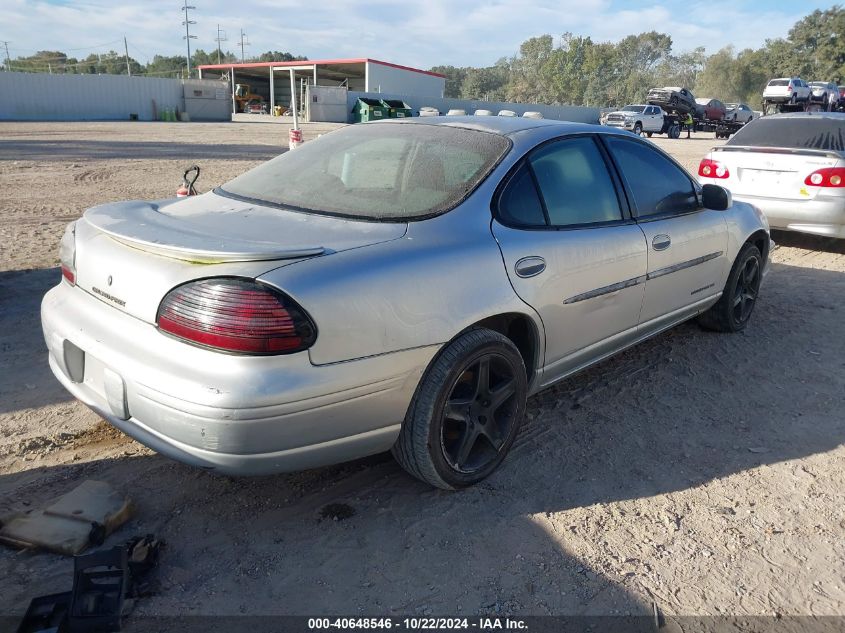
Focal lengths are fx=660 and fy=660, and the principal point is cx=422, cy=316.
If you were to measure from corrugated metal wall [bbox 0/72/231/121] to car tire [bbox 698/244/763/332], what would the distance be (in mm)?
37042

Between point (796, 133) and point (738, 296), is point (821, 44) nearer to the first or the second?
point (796, 133)

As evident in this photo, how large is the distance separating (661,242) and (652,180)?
16.7 inches

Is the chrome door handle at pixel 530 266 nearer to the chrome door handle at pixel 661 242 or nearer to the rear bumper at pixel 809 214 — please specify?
the chrome door handle at pixel 661 242

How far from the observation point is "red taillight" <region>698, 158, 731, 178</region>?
7.89 metres

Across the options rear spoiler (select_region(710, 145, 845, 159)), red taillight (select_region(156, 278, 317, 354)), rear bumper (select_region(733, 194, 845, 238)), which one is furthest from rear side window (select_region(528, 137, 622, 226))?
rear spoiler (select_region(710, 145, 845, 159))

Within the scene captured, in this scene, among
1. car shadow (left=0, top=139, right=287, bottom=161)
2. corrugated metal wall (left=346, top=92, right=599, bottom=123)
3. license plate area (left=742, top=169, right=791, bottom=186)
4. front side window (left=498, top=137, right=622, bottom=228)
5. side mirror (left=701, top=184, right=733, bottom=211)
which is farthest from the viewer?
corrugated metal wall (left=346, top=92, right=599, bottom=123)

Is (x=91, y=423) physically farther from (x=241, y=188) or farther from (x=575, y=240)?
(x=575, y=240)

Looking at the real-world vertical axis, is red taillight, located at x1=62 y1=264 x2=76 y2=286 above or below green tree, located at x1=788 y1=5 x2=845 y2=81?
below

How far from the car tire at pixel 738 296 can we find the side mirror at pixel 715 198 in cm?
63

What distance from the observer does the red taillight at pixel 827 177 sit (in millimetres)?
7051

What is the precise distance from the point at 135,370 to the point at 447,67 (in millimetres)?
141394

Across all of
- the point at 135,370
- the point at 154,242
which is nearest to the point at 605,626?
the point at 135,370

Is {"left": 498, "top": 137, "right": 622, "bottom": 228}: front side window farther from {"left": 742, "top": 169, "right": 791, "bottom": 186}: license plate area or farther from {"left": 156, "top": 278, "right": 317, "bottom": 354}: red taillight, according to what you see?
{"left": 742, "top": 169, "right": 791, "bottom": 186}: license plate area

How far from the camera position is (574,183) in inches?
134
